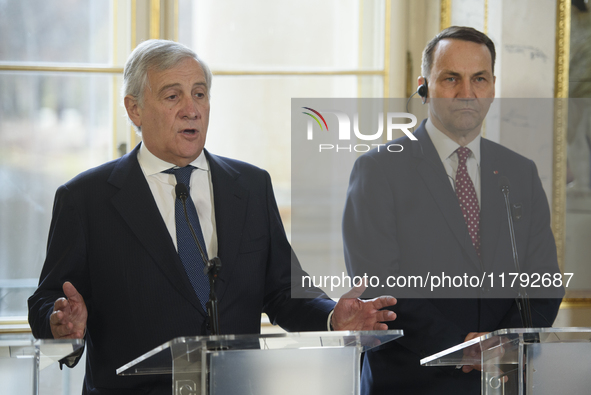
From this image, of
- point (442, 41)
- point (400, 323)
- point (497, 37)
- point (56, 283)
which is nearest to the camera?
point (56, 283)

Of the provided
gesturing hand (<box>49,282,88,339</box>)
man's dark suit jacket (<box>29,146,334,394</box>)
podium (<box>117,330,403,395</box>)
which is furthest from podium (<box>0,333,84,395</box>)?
man's dark suit jacket (<box>29,146,334,394</box>)

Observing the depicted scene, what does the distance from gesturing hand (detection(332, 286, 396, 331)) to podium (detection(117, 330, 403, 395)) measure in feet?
0.98

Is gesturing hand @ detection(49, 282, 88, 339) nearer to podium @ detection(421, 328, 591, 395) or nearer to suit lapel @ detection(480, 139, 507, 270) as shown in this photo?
podium @ detection(421, 328, 591, 395)

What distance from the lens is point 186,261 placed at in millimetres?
Result: 1912

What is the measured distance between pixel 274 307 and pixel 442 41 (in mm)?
1072

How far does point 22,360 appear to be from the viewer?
1.26m

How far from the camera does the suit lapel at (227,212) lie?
1.95m

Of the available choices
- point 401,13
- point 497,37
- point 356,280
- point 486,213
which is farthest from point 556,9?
point 356,280

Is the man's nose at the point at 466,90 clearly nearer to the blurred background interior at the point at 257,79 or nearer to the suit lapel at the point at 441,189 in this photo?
the suit lapel at the point at 441,189

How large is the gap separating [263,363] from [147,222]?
83cm

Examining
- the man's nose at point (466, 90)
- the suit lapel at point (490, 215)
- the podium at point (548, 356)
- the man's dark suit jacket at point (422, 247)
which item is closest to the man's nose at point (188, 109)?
the man's dark suit jacket at point (422, 247)

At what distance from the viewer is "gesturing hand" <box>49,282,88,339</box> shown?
163cm

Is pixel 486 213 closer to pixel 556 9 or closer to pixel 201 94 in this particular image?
pixel 201 94

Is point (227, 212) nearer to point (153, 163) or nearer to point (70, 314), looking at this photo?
point (153, 163)
